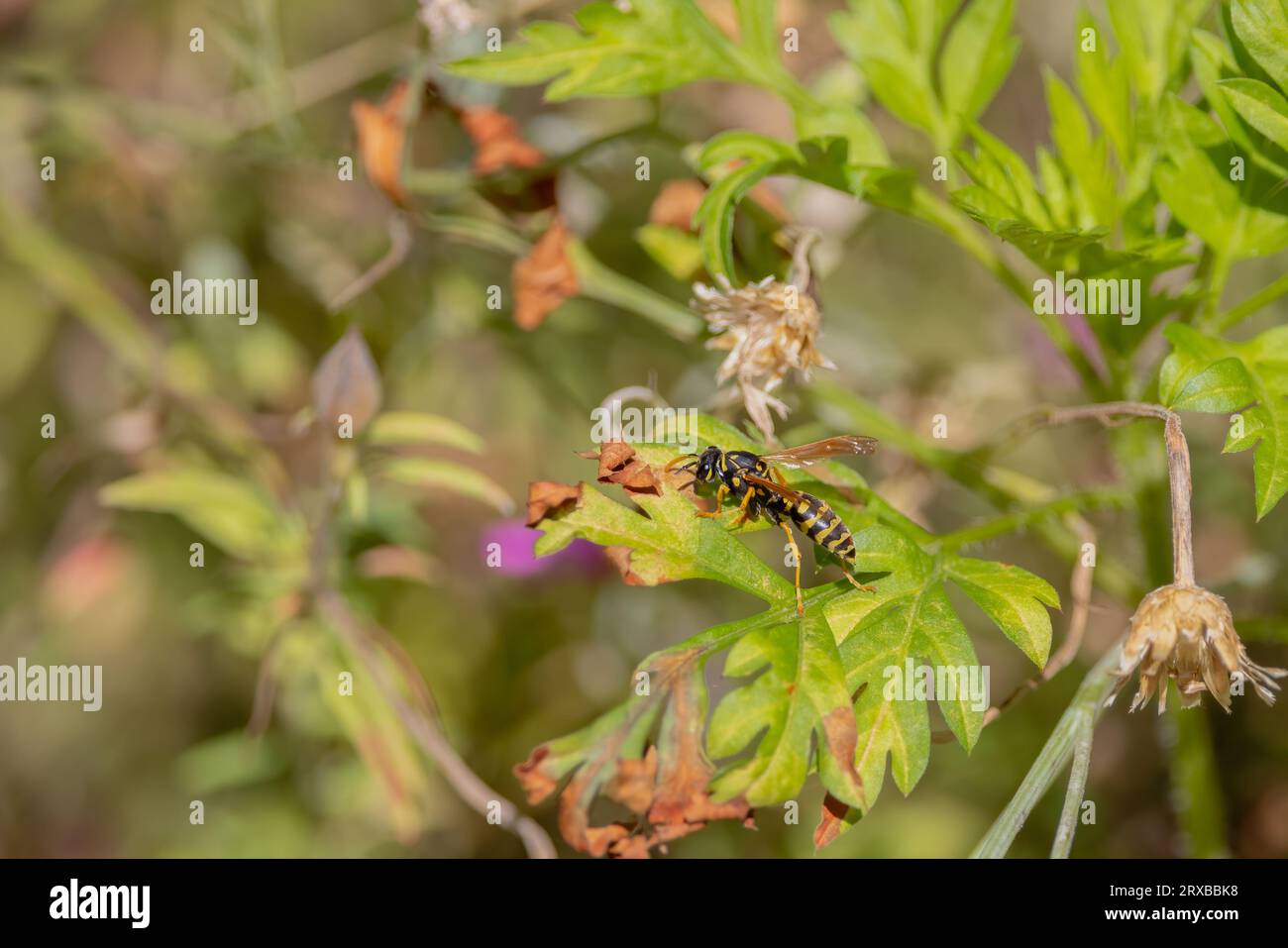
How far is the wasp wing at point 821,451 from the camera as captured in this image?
39.4 inches

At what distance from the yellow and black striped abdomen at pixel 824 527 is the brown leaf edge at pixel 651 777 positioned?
16cm

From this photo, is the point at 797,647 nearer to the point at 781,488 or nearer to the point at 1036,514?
the point at 781,488

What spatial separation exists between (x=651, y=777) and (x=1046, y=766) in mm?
382

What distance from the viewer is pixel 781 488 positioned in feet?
3.25

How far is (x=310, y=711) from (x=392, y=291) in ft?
2.81

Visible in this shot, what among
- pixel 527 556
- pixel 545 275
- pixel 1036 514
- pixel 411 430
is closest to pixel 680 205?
pixel 545 275

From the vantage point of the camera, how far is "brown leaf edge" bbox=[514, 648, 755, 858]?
0.96 m

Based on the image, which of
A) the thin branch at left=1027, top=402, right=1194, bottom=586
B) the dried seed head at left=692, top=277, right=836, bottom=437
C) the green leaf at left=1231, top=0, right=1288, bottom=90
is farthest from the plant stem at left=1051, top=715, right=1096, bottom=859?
the green leaf at left=1231, top=0, right=1288, bottom=90

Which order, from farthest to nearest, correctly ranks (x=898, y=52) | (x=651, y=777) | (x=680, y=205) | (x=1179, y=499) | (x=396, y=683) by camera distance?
(x=396, y=683), (x=680, y=205), (x=898, y=52), (x=651, y=777), (x=1179, y=499)

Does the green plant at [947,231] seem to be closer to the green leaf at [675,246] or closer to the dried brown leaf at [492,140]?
the green leaf at [675,246]

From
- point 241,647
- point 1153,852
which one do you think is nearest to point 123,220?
point 241,647

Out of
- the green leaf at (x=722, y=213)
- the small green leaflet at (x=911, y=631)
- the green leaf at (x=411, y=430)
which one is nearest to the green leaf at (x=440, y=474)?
the green leaf at (x=411, y=430)

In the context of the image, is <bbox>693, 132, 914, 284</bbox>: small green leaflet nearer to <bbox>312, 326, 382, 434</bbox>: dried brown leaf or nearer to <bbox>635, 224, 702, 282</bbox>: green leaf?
<bbox>635, 224, 702, 282</bbox>: green leaf

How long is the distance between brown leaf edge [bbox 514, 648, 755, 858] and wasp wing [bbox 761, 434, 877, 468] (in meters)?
0.21
